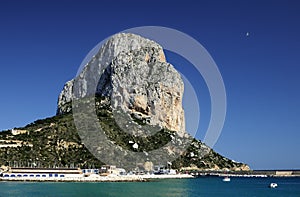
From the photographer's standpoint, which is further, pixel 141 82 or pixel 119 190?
pixel 141 82

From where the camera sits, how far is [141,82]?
126 m

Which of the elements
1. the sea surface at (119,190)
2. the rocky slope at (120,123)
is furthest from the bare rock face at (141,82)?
the sea surface at (119,190)

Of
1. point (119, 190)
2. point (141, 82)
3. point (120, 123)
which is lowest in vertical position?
point (119, 190)

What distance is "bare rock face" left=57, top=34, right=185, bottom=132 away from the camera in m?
125

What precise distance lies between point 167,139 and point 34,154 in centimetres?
3616

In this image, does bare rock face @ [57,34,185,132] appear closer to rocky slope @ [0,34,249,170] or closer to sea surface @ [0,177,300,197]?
rocky slope @ [0,34,249,170]

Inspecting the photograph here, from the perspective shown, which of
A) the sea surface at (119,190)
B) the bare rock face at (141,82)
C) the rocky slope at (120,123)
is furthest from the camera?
the bare rock face at (141,82)

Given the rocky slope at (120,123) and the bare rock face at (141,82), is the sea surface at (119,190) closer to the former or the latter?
the rocky slope at (120,123)

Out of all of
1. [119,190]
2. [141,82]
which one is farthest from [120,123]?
[119,190]

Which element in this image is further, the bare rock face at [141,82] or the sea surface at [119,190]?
the bare rock face at [141,82]

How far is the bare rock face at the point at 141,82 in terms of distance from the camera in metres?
125

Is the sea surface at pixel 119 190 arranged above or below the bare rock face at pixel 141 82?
below

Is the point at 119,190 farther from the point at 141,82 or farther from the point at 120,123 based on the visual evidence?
the point at 141,82

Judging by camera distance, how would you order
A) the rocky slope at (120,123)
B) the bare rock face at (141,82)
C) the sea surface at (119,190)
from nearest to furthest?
the sea surface at (119,190) → the rocky slope at (120,123) → the bare rock face at (141,82)
